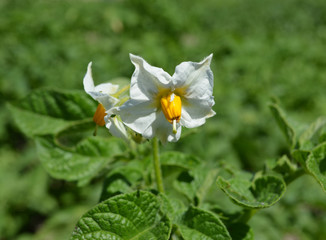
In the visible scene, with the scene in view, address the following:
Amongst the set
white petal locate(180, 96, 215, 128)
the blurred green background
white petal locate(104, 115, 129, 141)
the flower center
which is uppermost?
the flower center

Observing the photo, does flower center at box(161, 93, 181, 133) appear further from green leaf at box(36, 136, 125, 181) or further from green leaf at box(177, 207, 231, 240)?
green leaf at box(36, 136, 125, 181)

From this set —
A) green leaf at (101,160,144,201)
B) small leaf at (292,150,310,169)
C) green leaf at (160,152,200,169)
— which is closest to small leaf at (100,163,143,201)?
green leaf at (101,160,144,201)

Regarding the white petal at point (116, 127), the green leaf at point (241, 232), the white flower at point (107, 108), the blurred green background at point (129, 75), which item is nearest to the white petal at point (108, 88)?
the white flower at point (107, 108)

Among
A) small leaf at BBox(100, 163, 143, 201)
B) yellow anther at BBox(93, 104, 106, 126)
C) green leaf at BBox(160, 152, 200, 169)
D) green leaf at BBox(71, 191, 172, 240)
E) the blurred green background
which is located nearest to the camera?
green leaf at BBox(71, 191, 172, 240)

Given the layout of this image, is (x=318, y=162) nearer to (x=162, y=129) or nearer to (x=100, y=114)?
(x=162, y=129)

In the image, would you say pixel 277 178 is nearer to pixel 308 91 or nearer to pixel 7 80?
pixel 7 80

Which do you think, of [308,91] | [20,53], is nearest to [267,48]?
[308,91]
